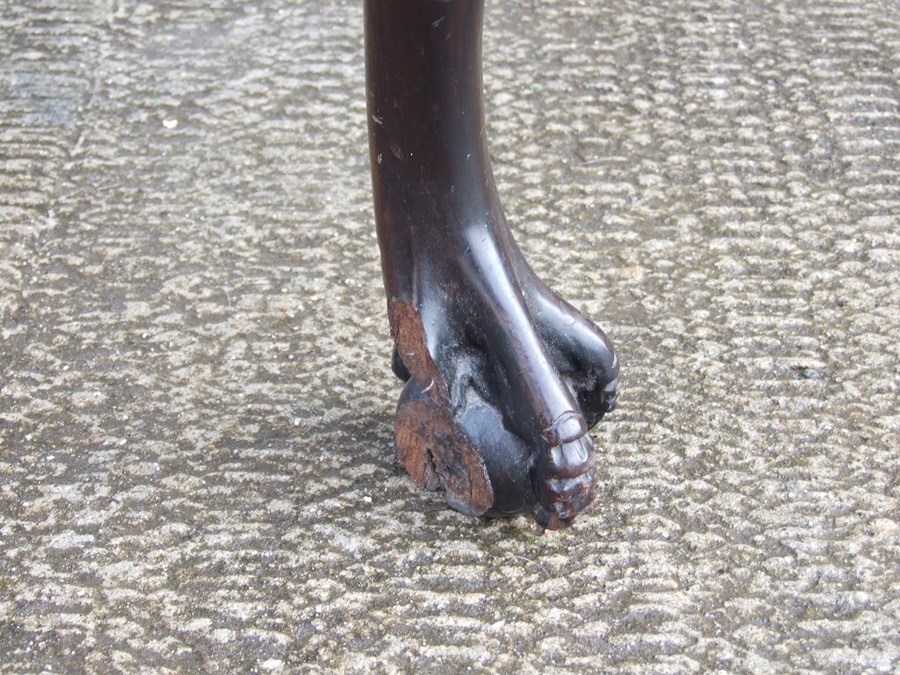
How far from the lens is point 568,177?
102 inches

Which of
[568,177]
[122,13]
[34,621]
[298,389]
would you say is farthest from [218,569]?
[122,13]

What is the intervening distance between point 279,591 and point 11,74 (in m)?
1.83

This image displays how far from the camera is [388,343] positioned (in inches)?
84.5

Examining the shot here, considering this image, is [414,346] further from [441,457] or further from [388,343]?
[388,343]

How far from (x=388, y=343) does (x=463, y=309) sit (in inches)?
19.5

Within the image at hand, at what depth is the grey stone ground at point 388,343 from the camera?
1616 mm

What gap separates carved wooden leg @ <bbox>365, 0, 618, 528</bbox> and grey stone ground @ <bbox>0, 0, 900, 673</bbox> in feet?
→ 0.53

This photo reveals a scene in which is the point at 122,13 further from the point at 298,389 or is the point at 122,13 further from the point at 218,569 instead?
the point at 218,569

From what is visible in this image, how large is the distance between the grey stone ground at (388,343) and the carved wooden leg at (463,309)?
6.4 inches

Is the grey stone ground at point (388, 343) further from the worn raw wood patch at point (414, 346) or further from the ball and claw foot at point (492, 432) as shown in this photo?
the worn raw wood patch at point (414, 346)

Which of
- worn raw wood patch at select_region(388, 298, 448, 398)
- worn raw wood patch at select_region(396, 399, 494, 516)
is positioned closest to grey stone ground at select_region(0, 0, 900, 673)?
worn raw wood patch at select_region(396, 399, 494, 516)

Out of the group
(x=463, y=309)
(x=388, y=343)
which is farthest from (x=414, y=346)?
(x=388, y=343)

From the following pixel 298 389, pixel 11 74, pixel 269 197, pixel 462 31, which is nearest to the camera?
pixel 462 31

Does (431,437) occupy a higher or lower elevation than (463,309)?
A: lower
